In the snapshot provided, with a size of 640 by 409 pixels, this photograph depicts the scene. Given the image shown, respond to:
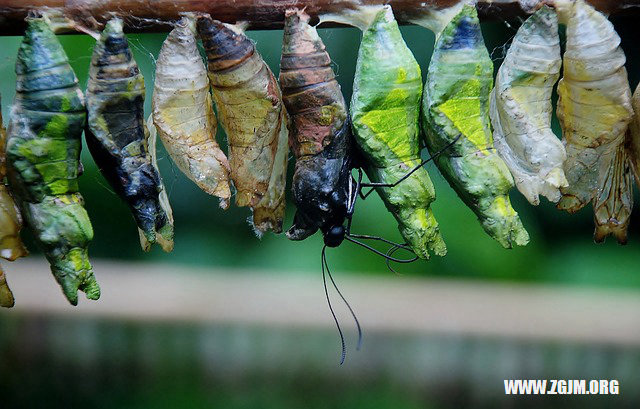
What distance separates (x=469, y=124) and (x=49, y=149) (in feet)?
2.58

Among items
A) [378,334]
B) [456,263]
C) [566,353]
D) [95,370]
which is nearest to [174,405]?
[95,370]

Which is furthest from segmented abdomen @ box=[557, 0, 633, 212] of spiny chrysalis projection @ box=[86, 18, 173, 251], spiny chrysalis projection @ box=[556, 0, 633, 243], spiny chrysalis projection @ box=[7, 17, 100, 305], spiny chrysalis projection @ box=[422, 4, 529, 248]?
spiny chrysalis projection @ box=[7, 17, 100, 305]

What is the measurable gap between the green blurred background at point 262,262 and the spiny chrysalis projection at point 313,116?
2.35 feet

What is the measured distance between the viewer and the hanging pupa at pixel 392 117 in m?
1.26

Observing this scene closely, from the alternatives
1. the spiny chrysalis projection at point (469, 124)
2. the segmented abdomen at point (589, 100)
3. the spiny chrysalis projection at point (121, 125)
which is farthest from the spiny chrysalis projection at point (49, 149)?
the segmented abdomen at point (589, 100)

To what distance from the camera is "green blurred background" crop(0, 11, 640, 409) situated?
205 cm

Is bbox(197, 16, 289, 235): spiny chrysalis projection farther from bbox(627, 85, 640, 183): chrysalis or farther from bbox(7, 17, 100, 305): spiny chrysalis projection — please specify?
bbox(627, 85, 640, 183): chrysalis


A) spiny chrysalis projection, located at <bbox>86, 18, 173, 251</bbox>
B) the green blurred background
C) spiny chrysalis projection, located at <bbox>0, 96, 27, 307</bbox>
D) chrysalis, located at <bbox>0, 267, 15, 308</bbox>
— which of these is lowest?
the green blurred background

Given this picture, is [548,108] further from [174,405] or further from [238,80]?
[174,405]

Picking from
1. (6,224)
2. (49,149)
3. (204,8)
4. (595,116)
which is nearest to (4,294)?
(6,224)

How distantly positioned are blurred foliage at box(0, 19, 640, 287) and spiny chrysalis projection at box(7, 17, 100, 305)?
2.64 ft

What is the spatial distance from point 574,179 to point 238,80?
27.8 inches

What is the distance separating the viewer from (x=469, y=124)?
1.27 metres

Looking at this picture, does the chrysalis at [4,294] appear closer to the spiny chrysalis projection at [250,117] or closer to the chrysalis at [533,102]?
the spiny chrysalis projection at [250,117]
